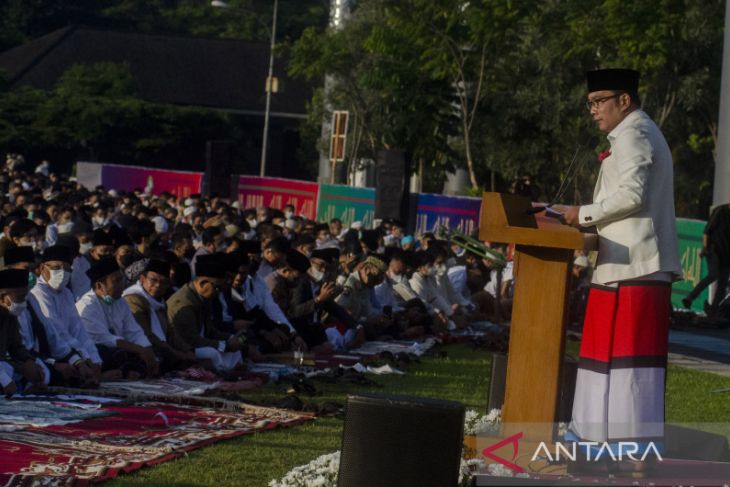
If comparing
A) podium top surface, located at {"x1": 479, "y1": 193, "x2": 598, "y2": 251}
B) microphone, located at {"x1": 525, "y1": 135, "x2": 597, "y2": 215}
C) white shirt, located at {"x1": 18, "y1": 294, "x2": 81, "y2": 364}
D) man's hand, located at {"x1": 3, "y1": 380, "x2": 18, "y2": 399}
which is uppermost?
microphone, located at {"x1": 525, "y1": 135, "x2": 597, "y2": 215}

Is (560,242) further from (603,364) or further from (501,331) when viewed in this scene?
(501,331)

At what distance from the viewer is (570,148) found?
34188 millimetres

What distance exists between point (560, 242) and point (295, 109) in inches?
2206

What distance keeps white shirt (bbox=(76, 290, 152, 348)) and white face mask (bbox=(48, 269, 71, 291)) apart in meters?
0.49

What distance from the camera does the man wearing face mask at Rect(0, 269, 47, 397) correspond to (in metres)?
10.2

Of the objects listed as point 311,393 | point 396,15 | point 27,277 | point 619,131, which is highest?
point 396,15

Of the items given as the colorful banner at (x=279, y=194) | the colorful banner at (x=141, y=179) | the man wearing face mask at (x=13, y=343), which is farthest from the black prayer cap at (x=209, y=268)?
the colorful banner at (x=141, y=179)

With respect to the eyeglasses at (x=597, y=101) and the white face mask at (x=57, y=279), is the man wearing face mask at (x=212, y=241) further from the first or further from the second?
the eyeglasses at (x=597, y=101)

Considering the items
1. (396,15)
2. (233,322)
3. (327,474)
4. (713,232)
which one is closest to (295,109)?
(396,15)

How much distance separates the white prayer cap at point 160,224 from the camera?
2097 cm

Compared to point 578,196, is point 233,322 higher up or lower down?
lower down

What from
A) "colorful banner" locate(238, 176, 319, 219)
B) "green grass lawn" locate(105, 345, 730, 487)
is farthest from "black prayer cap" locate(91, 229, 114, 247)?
"colorful banner" locate(238, 176, 319, 219)

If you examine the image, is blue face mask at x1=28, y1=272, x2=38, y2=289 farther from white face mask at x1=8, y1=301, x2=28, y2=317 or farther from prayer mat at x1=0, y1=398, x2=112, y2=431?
prayer mat at x1=0, y1=398, x2=112, y2=431

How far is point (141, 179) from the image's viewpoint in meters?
42.2
